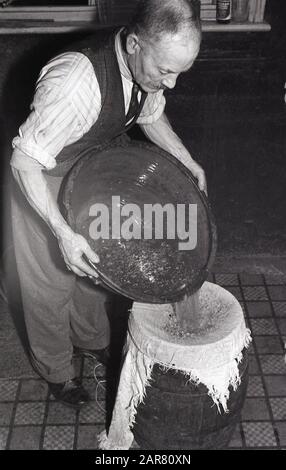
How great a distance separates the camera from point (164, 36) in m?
2.34

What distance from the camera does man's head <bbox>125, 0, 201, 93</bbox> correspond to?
233 centimetres

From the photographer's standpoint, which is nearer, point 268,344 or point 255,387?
point 255,387

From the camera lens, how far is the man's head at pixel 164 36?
233cm

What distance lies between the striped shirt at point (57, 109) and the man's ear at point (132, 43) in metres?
0.18

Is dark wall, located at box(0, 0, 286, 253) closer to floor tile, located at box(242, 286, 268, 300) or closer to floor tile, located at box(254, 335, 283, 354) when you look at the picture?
floor tile, located at box(242, 286, 268, 300)

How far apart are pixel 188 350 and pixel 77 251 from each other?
0.68m

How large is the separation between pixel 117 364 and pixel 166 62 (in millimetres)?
2050

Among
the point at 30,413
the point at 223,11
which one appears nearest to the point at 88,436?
the point at 30,413

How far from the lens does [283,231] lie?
15.3 feet

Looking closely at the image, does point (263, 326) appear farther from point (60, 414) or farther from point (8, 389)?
point (8, 389)

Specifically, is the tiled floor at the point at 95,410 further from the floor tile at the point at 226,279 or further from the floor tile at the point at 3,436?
the floor tile at the point at 226,279

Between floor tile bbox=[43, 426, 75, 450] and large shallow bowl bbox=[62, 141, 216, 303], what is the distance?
1124mm

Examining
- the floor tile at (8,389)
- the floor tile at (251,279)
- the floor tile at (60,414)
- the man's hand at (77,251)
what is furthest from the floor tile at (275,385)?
the man's hand at (77,251)
